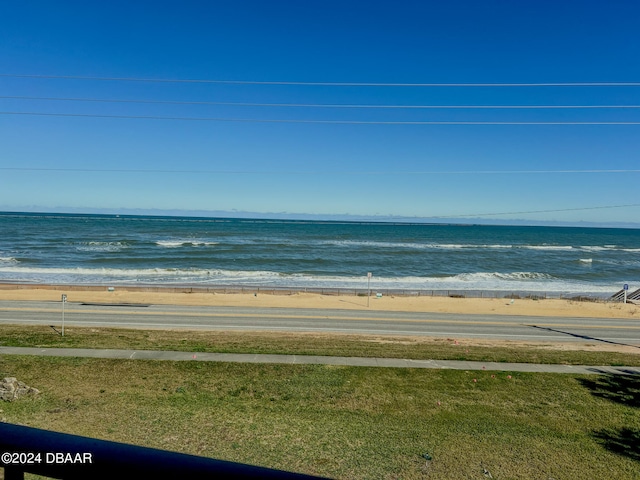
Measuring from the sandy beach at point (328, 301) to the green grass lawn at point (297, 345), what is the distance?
11.5m

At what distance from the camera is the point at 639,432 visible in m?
11.4

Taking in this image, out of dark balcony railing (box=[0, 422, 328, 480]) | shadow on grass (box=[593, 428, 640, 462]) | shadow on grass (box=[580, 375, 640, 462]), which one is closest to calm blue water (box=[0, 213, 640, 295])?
shadow on grass (box=[580, 375, 640, 462])

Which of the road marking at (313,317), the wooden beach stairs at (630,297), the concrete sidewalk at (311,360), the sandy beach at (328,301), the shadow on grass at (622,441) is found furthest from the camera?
the wooden beach stairs at (630,297)

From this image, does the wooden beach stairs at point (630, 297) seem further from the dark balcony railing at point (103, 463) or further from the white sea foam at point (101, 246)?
the white sea foam at point (101, 246)

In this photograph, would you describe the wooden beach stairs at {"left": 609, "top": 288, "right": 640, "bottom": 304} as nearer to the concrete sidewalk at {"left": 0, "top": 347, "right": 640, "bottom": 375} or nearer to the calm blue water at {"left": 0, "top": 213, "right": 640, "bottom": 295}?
the calm blue water at {"left": 0, "top": 213, "right": 640, "bottom": 295}

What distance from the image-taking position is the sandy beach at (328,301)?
34000mm

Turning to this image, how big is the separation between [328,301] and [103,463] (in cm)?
3508

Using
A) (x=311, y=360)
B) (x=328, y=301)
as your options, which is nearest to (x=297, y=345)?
(x=311, y=360)

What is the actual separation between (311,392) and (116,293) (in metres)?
28.8

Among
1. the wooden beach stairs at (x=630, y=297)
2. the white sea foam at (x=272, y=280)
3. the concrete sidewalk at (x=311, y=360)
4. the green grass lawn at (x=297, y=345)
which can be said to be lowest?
the white sea foam at (x=272, y=280)

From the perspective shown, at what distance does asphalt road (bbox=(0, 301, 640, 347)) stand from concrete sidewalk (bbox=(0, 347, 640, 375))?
8.02m

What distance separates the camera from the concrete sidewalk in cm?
1619

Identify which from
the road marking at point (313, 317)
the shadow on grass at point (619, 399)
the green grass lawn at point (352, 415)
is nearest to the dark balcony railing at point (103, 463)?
the green grass lawn at point (352, 415)

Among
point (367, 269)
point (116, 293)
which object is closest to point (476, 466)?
point (116, 293)
